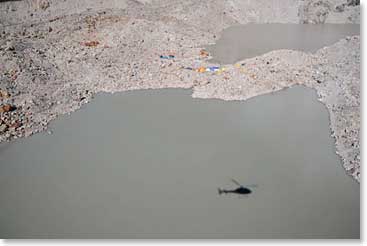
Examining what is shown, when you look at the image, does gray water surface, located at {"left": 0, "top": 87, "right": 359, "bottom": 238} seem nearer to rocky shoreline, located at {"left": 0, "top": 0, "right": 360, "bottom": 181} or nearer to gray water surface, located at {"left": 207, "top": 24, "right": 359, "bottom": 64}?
rocky shoreline, located at {"left": 0, "top": 0, "right": 360, "bottom": 181}

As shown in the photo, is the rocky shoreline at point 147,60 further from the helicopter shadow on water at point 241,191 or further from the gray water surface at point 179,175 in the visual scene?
the helicopter shadow on water at point 241,191

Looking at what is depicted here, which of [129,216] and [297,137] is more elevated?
[297,137]

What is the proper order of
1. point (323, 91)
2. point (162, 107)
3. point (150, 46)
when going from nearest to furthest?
1. point (162, 107)
2. point (323, 91)
3. point (150, 46)

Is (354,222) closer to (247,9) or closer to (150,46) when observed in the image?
(150,46)

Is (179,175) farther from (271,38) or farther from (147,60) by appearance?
(271,38)

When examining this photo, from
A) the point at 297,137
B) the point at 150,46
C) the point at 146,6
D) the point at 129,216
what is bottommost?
the point at 129,216

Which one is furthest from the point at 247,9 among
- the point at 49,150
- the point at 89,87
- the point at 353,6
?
the point at 49,150
